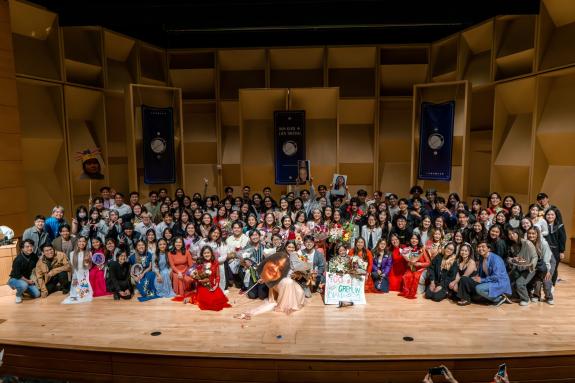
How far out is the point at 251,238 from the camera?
19.0 ft

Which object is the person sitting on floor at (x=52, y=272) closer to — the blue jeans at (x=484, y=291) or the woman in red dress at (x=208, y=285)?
the woman in red dress at (x=208, y=285)

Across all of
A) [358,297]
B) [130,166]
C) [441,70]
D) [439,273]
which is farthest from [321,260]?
[441,70]

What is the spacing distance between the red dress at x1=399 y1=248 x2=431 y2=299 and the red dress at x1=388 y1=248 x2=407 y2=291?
0.45 ft

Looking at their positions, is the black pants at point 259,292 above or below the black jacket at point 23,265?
below

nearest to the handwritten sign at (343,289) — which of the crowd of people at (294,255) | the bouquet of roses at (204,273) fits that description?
the crowd of people at (294,255)

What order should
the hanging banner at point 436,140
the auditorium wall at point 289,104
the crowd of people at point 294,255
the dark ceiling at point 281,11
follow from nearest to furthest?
the crowd of people at point 294,255 → the dark ceiling at point 281,11 → the auditorium wall at point 289,104 → the hanging banner at point 436,140

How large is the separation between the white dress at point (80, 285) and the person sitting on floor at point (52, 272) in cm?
34

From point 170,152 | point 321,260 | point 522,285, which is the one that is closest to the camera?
point 522,285

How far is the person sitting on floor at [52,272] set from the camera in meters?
5.60

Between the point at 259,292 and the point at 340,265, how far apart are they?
47.5 inches

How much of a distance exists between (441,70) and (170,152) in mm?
6836

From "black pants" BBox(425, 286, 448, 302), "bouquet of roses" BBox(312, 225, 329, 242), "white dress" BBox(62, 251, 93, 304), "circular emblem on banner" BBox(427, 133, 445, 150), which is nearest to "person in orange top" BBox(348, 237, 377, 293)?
"bouquet of roses" BBox(312, 225, 329, 242)

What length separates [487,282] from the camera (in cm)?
511

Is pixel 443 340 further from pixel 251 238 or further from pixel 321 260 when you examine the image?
pixel 251 238
